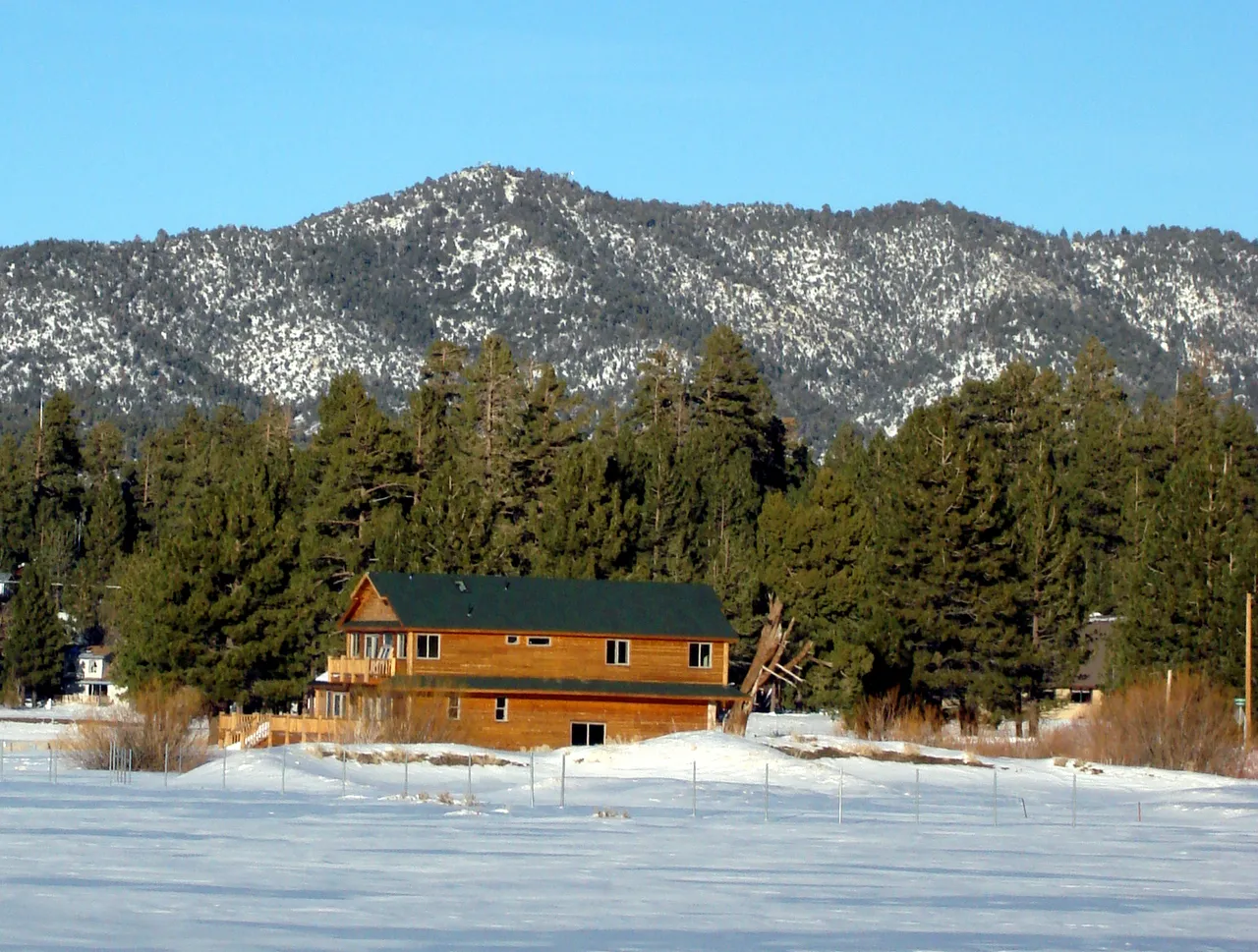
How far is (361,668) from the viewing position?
67688mm

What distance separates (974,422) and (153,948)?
92.4 meters

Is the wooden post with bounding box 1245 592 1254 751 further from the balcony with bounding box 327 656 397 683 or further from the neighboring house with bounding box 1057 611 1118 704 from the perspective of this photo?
the balcony with bounding box 327 656 397 683

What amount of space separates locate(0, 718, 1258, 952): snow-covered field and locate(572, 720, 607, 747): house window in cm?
1416

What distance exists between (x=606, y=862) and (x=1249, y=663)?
4079cm

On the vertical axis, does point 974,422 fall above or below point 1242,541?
above

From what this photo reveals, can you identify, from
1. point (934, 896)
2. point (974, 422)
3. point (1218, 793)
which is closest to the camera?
point (934, 896)

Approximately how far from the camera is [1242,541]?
7194cm

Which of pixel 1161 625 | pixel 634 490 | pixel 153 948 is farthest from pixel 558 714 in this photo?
pixel 153 948

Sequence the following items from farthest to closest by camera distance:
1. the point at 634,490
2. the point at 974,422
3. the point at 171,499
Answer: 1. the point at 171,499
2. the point at 974,422
3. the point at 634,490

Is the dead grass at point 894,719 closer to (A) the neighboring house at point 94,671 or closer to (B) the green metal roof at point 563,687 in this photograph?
(B) the green metal roof at point 563,687

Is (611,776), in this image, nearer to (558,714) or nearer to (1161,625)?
(558,714)

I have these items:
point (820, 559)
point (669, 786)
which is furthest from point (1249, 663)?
point (669, 786)

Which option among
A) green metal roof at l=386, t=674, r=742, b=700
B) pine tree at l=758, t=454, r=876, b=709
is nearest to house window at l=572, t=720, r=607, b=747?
green metal roof at l=386, t=674, r=742, b=700

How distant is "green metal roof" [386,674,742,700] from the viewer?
65.2 metres
